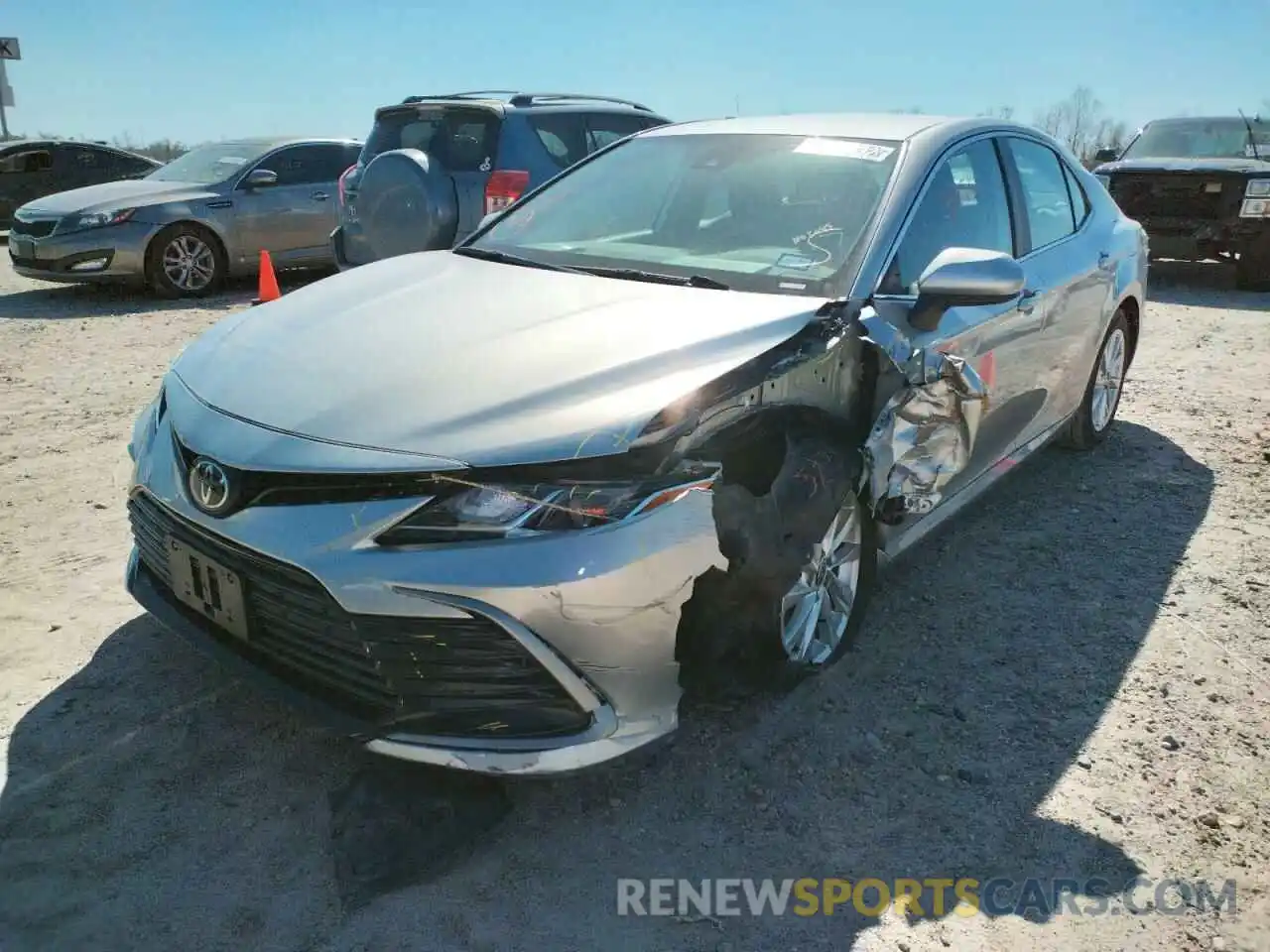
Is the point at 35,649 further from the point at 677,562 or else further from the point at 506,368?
the point at 677,562

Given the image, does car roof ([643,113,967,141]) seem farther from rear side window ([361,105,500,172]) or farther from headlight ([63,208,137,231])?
headlight ([63,208,137,231])

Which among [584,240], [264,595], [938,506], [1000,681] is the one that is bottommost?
[1000,681]

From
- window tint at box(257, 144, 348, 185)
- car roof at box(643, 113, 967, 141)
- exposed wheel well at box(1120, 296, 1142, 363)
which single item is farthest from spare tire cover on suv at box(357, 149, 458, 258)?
window tint at box(257, 144, 348, 185)

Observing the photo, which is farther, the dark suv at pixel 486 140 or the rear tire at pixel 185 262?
the rear tire at pixel 185 262

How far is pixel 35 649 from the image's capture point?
3070mm

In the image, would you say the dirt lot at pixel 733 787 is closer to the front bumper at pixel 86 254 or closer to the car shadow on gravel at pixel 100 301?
the car shadow on gravel at pixel 100 301

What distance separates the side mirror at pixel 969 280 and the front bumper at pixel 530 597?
1.07m

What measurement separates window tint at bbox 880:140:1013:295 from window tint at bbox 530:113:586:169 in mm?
3752

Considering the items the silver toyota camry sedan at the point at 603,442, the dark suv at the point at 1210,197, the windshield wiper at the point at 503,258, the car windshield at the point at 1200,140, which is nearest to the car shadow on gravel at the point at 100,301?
the windshield wiper at the point at 503,258

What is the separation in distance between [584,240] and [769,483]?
51.7 inches

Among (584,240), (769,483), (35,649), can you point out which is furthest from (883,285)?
(35,649)

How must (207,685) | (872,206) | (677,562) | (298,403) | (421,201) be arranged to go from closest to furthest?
1. (677,562)
2. (298,403)
3. (207,685)
4. (872,206)
5. (421,201)

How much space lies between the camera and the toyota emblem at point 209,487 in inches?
88.5

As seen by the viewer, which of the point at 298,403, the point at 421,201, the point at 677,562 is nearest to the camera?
the point at 677,562
